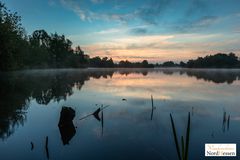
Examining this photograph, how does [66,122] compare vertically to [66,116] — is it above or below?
below

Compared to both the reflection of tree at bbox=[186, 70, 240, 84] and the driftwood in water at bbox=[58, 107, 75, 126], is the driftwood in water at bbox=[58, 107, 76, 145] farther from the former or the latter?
the reflection of tree at bbox=[186, 70, 240, 84]

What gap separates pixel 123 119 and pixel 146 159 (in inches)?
385

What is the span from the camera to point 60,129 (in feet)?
66.6

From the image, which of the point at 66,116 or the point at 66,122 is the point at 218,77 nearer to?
the point at 66,122

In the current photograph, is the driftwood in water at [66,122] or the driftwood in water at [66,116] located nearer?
the driftwood in water at [66,122]

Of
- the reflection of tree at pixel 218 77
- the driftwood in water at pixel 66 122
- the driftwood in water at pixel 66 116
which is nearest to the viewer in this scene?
the driftwood in water at pixel 66 122

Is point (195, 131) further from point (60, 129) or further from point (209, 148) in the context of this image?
point (60, 129)

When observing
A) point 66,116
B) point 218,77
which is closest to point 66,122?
point 66,116

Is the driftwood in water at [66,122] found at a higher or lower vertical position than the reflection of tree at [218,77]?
higher

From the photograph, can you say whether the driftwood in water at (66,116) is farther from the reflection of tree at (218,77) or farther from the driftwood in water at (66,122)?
the reflection of tree at (218,77)

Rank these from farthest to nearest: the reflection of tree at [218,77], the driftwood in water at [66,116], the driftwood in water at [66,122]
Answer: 1. the reflection of tree at [218,77]
2. the driftwood in water at [66,116]
3. the driftwood in water at [66,122]

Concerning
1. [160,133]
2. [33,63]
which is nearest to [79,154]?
[160,133]

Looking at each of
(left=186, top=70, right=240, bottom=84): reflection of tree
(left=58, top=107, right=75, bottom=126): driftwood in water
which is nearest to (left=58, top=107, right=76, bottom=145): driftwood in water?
(left=58, top=107, right=75, bottom=126): driftwood in water

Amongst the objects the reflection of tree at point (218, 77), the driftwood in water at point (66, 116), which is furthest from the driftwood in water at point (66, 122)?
the reflection of tree at point (218, 77)
